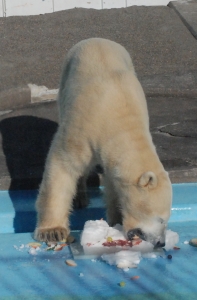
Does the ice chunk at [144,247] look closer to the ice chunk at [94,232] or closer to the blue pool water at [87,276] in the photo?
the blue pool water at [87,276]

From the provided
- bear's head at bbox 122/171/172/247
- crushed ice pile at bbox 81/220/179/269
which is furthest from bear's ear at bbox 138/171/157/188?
crushed ice pile at bbox 81/220/179/269

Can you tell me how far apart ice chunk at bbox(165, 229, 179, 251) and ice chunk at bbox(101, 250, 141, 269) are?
0.66 ft

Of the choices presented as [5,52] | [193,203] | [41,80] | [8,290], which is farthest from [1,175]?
[5,52]

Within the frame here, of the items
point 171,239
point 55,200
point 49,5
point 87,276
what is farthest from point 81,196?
point 49,5

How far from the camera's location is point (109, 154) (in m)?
3.61

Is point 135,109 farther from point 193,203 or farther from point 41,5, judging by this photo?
point 41,5

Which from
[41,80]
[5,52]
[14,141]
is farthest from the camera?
[5,52]

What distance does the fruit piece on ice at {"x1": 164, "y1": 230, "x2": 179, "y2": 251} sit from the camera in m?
3.75

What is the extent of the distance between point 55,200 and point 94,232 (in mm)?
325

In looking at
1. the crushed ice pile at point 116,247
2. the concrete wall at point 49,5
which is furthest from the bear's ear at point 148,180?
the concrete wall at point 49,5

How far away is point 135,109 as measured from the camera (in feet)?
12.4

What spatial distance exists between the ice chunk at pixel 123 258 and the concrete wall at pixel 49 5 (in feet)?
21.8

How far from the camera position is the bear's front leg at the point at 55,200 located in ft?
12.7

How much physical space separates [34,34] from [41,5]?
1016mm
